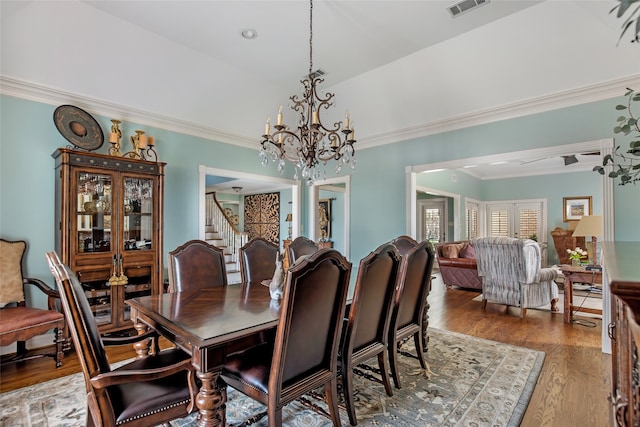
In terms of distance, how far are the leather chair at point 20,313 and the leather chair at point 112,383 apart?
1.64m

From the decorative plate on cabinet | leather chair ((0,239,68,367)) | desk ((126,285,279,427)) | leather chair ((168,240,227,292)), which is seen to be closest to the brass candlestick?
the decorative plate on cabinet

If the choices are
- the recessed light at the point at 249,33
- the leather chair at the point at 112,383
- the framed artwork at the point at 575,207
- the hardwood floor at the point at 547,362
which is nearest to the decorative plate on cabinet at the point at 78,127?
the recessed light at the point at 249,33

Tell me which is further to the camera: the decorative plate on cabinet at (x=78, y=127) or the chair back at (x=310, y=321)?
the decorative plate on cabinet at (x=78, y=127)

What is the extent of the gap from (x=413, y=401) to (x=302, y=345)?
1174 millimetres

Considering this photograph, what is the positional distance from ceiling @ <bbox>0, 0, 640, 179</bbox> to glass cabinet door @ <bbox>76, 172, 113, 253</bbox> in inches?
36.2

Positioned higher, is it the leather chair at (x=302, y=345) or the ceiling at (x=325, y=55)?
the ceiling at (x=325, y=55)

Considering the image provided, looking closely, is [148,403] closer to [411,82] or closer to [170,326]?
[170,326]

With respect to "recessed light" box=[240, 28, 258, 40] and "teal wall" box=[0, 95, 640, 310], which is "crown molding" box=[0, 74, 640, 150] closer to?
"teal wall" box=[0, 95, 640, 310]

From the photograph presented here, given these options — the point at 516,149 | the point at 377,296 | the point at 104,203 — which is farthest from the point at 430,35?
the point at 104,203

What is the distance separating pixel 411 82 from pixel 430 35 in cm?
74

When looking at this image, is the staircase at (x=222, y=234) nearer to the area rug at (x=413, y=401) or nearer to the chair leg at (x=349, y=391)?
the area rug at (x=413, y=401)

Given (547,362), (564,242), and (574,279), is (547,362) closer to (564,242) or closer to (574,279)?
(574,279)

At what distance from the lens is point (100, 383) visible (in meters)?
1.29

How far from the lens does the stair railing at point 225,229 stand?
25.9 feet
